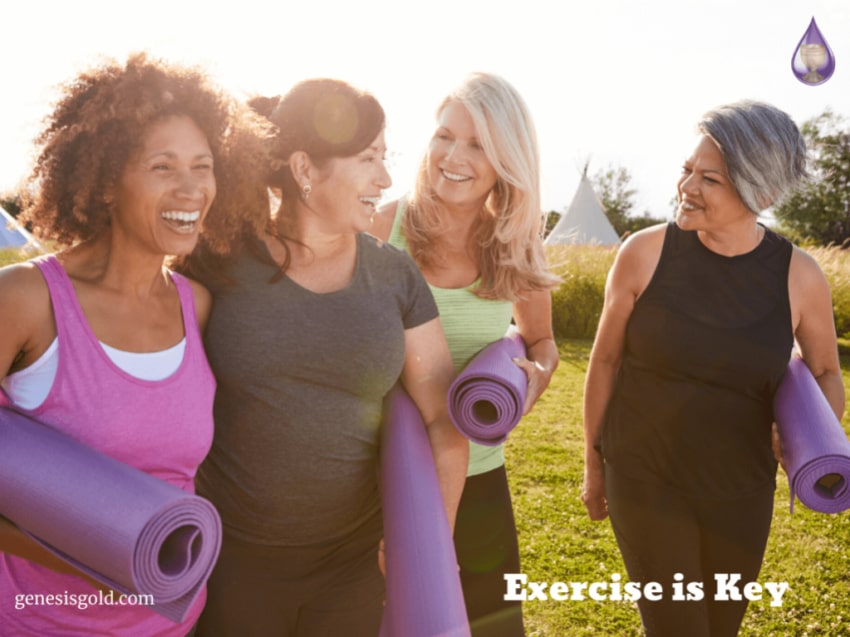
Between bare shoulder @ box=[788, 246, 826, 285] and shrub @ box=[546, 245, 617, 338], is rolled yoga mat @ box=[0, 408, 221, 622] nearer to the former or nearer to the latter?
bare shoulder @ box=[788, 246, 826, 285]

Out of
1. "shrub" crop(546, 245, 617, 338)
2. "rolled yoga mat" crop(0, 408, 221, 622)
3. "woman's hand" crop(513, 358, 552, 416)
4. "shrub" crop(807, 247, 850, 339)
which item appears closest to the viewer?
"rolled yoga mat" crop(0, 408, 221, 622)

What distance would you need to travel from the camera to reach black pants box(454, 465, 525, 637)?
245 centimetres

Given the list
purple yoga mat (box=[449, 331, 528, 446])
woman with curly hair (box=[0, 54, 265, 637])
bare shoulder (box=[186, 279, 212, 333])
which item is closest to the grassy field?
purple yoga mat (box=[449, 331, 528, 446])

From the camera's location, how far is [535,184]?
8.27 ft

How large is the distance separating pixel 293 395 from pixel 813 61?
3419mm

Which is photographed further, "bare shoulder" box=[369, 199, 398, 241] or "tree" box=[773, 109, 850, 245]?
"tree" box=[773, 109, 850, 245]

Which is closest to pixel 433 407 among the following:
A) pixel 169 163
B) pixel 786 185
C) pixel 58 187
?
pixel 169 163

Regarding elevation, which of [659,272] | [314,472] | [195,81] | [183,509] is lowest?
[314,472]

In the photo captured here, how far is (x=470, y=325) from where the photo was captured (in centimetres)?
243

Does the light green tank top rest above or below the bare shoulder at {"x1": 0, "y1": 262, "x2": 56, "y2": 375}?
below

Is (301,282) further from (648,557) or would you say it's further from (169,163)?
(648,557)

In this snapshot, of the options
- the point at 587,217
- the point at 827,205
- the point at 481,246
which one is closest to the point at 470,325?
the point at 481,246

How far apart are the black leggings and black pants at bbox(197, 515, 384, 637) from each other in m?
0.99

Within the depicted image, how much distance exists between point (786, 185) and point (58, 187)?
7.03ft
